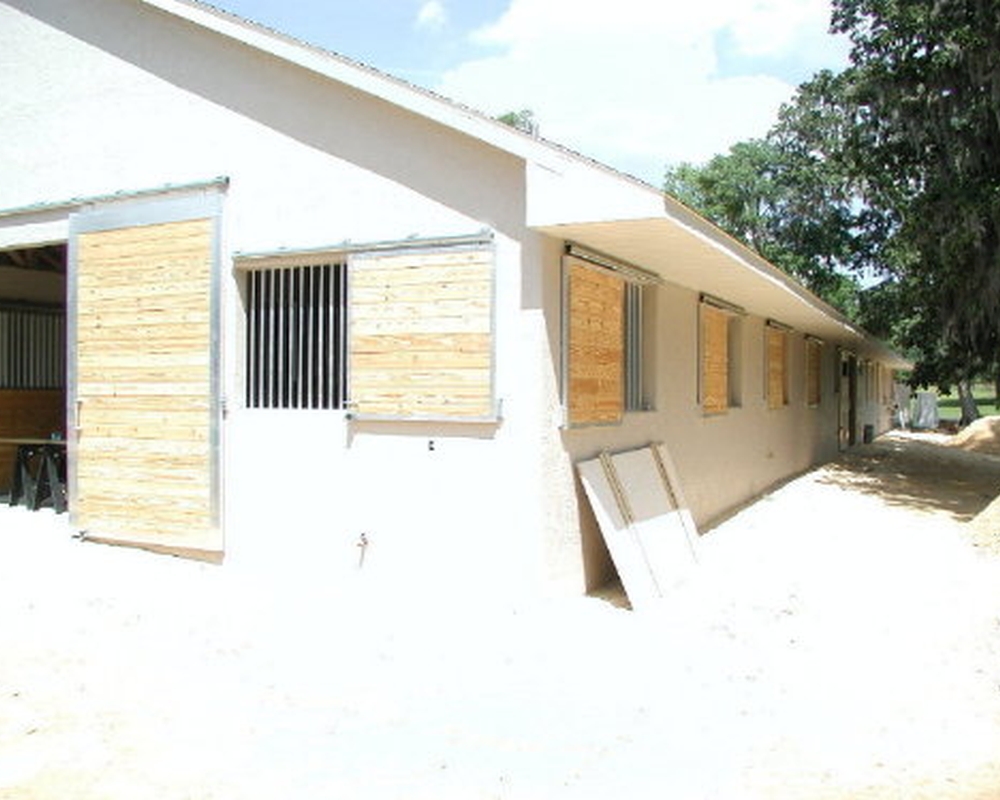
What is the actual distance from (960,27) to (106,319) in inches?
497

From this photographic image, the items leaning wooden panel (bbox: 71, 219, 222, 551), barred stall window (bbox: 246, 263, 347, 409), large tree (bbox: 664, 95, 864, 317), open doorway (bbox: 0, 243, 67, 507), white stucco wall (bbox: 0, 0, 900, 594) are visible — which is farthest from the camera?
large tree (bbox: 664, 95, 864, 317)

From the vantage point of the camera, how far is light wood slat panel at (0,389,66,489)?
36.6 feet

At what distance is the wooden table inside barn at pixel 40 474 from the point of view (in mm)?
9211

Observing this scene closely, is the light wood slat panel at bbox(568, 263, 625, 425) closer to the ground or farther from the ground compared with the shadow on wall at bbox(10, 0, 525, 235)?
closer to the ground

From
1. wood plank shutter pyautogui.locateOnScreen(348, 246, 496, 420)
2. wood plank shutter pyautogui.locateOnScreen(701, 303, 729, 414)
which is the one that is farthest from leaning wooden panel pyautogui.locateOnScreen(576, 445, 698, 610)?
wood plank shutter pyautogui.locateOnScreen(701, 303, 729, 414)

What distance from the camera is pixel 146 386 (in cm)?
773

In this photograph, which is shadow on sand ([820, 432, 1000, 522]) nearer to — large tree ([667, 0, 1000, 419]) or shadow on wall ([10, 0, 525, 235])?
large tree ([667, 0, 1000, 419])

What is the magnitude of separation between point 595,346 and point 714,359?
4158mm

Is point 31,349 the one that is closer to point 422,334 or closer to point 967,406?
point 422,334

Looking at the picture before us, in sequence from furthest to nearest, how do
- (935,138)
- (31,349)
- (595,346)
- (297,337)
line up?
(935,138)
(31,349)
(297,337)
(595,346)

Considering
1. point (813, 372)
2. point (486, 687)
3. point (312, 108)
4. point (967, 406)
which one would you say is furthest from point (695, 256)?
point (967, 406)

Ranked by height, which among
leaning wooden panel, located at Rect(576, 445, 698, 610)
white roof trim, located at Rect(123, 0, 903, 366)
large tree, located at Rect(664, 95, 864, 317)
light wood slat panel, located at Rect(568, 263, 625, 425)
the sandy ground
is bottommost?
the sandy ground

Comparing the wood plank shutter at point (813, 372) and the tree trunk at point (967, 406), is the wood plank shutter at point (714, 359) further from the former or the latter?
the tree trunk at point (967, 406)

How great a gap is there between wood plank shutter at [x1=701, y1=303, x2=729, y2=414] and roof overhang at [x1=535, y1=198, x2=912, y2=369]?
287 mm
